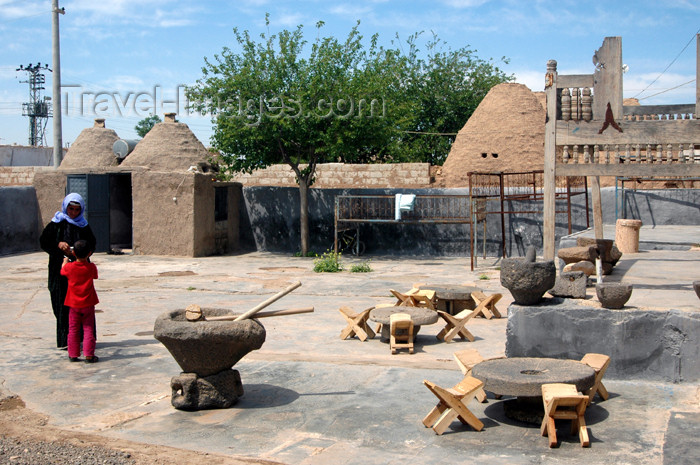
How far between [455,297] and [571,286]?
294 centimetres

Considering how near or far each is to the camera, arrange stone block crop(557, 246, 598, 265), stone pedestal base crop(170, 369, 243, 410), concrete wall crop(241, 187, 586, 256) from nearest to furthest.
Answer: stone pedestal base crop(170, 369, 243, 410)
stone block crop(557, 246, 598, 265)
concrete wall crop(241, 187, 586, 256)

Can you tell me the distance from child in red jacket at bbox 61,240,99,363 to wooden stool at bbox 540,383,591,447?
4.73m

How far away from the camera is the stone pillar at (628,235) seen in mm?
12004

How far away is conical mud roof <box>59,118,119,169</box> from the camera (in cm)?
2066

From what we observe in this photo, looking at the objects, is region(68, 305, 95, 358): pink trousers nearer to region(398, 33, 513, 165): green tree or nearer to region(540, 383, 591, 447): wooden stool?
region(540, 383, 591, 447): wooden stool

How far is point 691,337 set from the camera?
6254mm

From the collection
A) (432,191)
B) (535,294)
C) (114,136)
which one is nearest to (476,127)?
(432,191)

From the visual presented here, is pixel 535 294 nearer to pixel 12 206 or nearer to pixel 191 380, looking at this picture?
pixel 191 380

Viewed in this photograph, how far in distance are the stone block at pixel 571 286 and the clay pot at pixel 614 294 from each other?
459 mm

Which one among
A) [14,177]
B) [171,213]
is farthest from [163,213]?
[14,177]

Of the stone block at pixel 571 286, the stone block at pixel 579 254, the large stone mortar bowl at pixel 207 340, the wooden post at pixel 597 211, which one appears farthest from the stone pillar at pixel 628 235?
the large stone mortar bowl at pixel 207 340

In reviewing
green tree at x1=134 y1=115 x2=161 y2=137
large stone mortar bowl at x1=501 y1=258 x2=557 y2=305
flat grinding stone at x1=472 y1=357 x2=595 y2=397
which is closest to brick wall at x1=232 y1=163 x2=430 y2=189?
large stone mortar bowl at x1=501 y1=258 x2=557 y2=305

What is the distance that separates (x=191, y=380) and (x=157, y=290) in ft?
24.8

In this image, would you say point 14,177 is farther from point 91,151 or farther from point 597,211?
point 597,211
